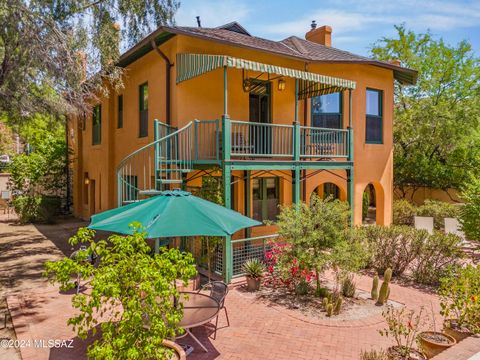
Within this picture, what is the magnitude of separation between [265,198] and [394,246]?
4.89 meters

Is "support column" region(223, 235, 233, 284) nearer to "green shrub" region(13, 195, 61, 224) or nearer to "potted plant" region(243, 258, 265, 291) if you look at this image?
"potted plant" region(243, 258, 265, 291)

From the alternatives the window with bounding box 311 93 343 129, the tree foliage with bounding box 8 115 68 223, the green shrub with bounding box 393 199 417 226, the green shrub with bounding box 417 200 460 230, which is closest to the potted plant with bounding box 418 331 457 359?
the window with bounding box 311 93 343 129

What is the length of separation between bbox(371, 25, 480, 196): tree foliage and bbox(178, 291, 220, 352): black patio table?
18.1 meters

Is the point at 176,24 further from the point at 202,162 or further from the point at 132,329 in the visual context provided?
the point at 132,329

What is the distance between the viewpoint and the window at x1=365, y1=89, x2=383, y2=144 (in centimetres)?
1462

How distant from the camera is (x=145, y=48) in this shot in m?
12.0

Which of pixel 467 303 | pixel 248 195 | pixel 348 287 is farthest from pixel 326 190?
pixel 467 303

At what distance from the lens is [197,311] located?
615 centimetres

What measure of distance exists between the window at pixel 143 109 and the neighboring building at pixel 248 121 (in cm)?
5

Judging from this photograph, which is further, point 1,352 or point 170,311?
point 1,352

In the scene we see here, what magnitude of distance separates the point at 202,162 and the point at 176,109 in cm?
208

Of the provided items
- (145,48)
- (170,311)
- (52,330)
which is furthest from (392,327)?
(145,48)

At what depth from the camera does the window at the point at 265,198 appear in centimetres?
1310

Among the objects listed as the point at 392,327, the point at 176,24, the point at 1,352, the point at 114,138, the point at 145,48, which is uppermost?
the point at 176,24
